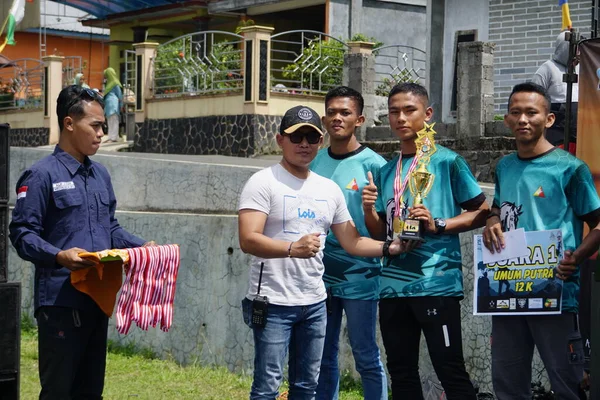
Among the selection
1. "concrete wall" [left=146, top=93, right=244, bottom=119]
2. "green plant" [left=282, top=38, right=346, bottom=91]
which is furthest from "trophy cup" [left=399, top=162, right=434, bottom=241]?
"green plant" [left=282, top=38, right=346, bottom=91]

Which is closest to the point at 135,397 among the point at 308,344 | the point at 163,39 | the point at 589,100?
the point at 308,344

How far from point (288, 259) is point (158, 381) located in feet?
11.4

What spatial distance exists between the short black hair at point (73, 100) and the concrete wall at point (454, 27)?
40.2ft

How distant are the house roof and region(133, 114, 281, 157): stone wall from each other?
21.8 feet

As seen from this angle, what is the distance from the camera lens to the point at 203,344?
8.86 meters

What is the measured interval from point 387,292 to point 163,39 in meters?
23.8

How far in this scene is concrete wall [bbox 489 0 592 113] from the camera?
52.2 ft

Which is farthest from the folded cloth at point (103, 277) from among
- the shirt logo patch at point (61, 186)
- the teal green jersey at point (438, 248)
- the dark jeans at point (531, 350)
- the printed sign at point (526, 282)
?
the dark jeans at point (531, 350)

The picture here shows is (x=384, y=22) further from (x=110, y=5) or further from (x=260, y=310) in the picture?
(x=260, y=310)

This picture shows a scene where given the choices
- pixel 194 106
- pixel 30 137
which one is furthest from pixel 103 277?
pixel 30 137

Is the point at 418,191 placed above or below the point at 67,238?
above

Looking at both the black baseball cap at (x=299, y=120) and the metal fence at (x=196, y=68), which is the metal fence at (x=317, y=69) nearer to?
the metal fence at (x=196, y=68)

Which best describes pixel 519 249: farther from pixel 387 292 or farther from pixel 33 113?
pixel 33 113

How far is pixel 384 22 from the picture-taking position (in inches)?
949
